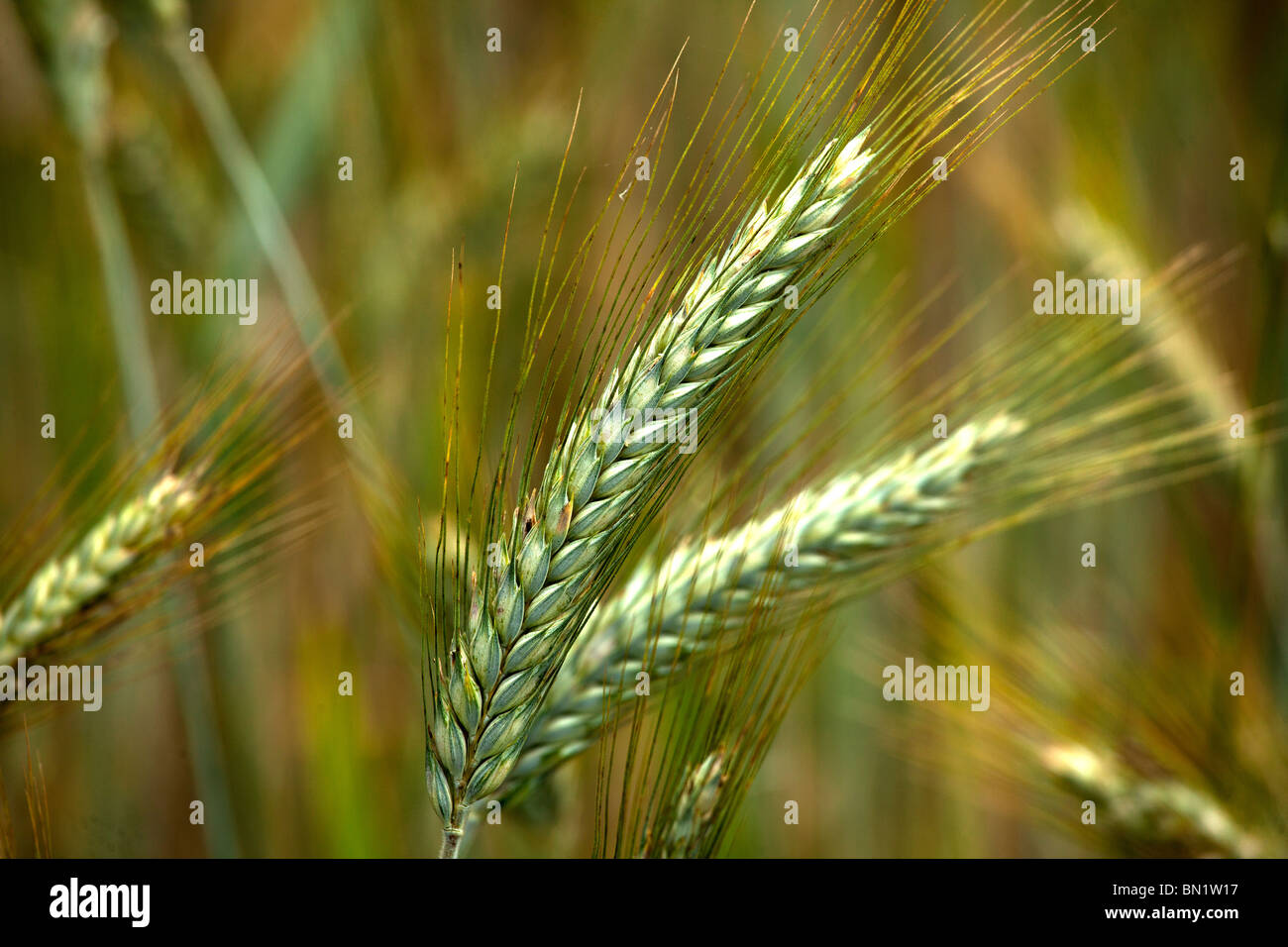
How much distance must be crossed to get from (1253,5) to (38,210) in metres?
2.50

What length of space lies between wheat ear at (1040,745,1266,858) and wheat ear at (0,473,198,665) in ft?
3.94

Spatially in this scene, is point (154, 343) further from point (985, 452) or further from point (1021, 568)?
point (1021, 568)

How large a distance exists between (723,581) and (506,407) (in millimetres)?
876

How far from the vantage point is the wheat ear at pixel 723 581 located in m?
0.89

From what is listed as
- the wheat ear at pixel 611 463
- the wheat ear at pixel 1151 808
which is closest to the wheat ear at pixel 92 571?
the wheat ear at pixel 611 463

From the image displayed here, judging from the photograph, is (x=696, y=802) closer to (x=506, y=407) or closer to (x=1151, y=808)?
(x=1151, y=808)

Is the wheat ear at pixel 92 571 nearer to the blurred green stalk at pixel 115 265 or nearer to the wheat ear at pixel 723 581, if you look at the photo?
the blurred green stalk at pixel 115 265

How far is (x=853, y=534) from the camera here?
3.12 feet

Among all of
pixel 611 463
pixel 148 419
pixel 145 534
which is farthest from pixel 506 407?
pixel 611 463

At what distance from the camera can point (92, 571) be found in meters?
1.00

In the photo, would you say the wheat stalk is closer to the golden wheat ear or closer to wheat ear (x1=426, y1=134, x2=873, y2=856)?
wheat ear (x1=426, y1=134, x2=873, y2=856)

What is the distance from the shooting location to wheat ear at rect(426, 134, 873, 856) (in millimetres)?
713

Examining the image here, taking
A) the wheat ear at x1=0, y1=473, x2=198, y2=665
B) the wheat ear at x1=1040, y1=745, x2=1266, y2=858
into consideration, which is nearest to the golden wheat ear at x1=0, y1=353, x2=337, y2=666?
the wheat ear at x1=0, y1=473, x2=198, y2=665
